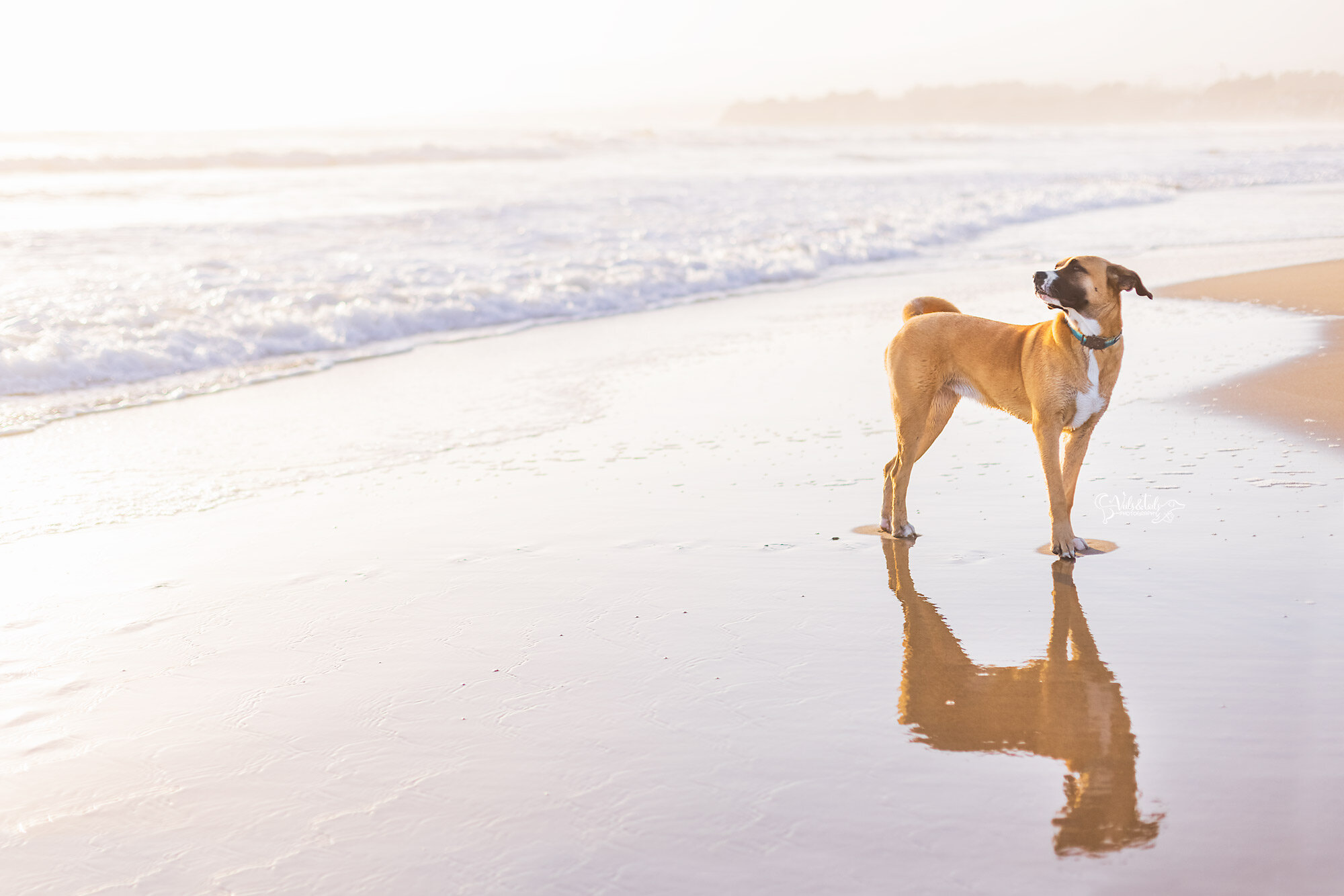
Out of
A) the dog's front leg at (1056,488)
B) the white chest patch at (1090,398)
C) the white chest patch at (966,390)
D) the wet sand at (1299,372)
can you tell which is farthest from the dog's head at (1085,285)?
the wet sand at (1299,372)

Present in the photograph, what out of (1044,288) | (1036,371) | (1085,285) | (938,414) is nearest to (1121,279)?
(1085,285)

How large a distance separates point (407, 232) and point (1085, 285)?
54.6 ft

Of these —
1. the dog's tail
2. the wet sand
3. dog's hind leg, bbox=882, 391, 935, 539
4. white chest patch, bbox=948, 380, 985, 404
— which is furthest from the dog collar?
the wet sand

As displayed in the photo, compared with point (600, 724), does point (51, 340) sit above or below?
above

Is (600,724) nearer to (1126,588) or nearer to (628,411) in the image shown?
(1126,588)

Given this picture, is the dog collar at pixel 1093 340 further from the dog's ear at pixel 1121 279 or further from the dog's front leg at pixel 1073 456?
the dog's front leg at pixel 1073 456

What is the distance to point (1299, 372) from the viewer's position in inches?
305

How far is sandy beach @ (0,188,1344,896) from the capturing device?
2807 mm

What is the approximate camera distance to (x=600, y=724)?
348cm

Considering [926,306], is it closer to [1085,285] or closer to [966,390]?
[966,390]

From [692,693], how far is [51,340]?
8.65 metres

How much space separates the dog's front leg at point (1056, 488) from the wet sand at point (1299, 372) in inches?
96.4

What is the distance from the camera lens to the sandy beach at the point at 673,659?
2807 millimetres

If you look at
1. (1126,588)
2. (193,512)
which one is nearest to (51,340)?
(193,512)
